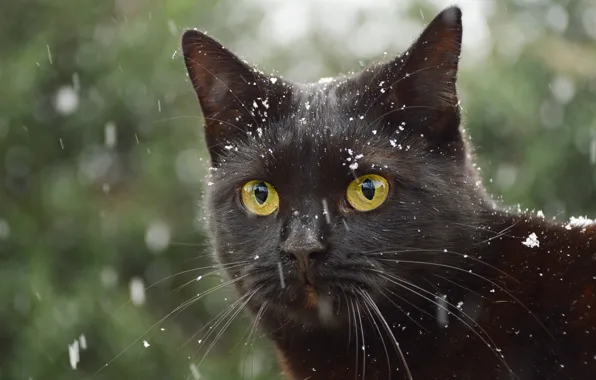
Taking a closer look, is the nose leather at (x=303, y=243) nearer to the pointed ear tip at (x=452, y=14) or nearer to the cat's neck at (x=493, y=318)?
the cat's neck at (x=493, y=318)

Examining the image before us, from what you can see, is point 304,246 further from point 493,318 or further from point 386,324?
point 493,318

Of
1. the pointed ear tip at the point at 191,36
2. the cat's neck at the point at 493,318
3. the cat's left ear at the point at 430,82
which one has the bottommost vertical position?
the cat's neck at the point at 493,318

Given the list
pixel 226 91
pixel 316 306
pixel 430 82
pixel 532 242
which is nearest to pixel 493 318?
pixel 532 242

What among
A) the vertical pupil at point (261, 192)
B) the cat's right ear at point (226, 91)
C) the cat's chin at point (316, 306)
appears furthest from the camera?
the cat's right ear at point (226, 91)

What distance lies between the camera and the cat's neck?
1816mm

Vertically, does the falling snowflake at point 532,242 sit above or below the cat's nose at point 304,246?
below

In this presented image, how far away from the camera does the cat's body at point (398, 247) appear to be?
1880 mm

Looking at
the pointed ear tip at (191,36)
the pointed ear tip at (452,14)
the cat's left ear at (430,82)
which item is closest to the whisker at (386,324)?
the cat's left ear at (430,82)

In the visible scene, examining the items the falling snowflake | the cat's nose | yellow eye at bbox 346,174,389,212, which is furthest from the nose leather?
the falling snowflake

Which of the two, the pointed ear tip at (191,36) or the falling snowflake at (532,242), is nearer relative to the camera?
the falling snowflake at (532,242)

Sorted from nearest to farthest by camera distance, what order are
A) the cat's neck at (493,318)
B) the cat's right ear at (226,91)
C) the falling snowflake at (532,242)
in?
the cat's neck at (493,318)
the falling snowflake at (532,242)
the cat's right ear at (226,91)

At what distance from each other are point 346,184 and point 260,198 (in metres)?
0.29

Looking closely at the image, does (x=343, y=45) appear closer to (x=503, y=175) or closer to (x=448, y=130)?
(x=503, y=175)

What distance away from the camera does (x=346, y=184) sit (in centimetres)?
199
